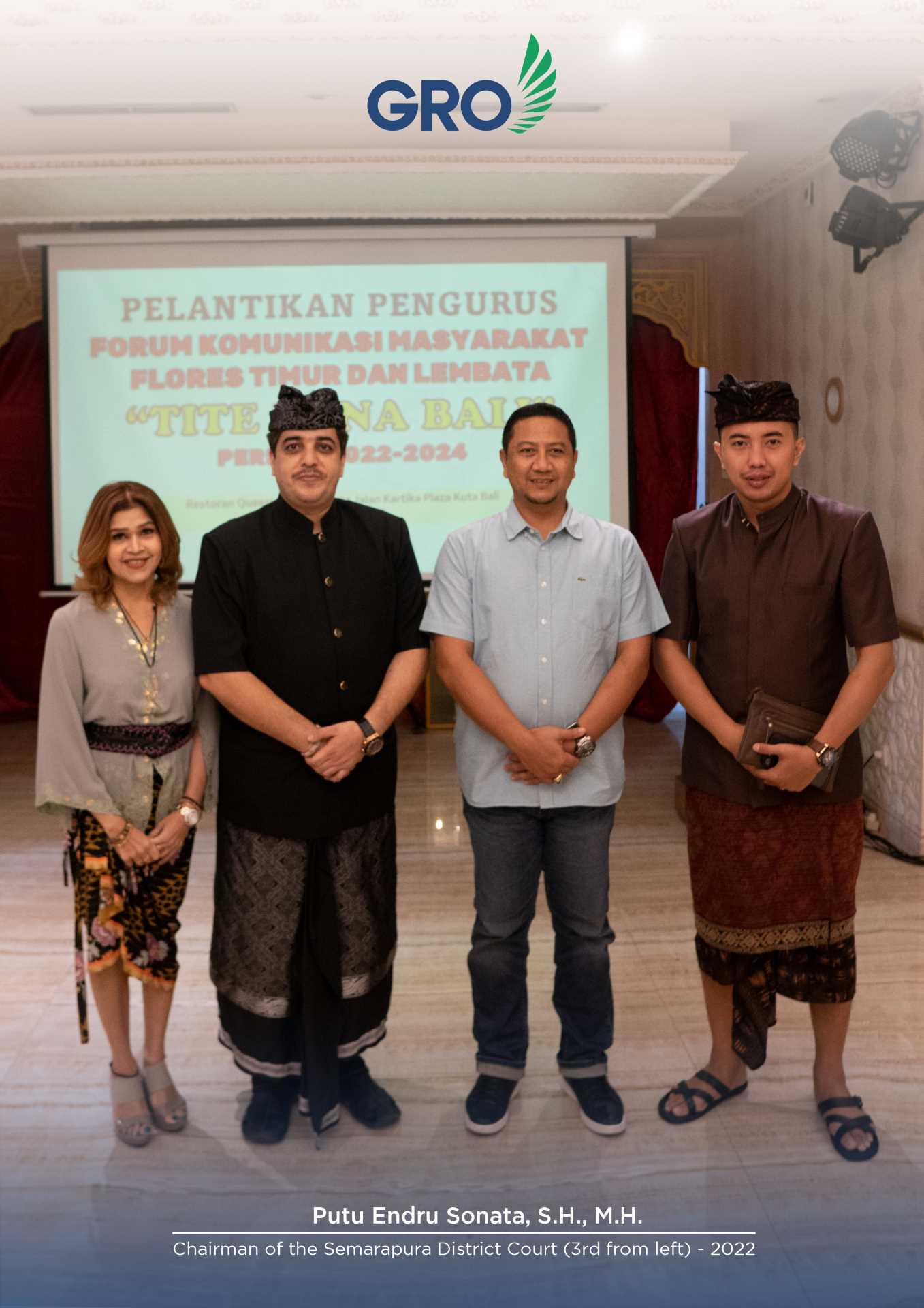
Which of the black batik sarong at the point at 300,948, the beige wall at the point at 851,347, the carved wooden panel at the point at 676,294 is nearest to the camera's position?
the black batik sarong at the point at 300,948

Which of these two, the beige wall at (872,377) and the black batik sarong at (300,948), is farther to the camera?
the beige wall at (872,377)

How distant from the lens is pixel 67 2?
117 inches

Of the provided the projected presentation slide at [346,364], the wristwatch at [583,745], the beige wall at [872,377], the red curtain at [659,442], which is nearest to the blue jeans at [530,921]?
the wristwatch at [583,745]

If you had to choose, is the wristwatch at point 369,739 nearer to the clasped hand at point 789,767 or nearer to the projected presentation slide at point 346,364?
the clasped hand at point 789,767

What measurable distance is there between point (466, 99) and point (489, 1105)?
2789 millimetres

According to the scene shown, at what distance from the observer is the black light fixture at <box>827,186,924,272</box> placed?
3807mm

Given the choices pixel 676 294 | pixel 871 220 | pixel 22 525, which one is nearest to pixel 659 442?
pixel 676 294

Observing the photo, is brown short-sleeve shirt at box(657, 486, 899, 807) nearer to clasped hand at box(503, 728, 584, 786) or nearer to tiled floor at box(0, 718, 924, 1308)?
clasped hand at box(503, 728, 584, 786)

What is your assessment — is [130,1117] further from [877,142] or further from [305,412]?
[877,142]

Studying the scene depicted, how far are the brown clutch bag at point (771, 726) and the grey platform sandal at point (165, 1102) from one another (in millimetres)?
1284

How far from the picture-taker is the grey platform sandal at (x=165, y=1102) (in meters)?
2.29

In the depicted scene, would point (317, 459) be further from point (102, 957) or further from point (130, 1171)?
point (130, 1171)

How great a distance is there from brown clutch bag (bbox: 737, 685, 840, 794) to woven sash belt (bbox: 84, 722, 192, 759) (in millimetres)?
1070

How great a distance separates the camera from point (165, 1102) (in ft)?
7.60
